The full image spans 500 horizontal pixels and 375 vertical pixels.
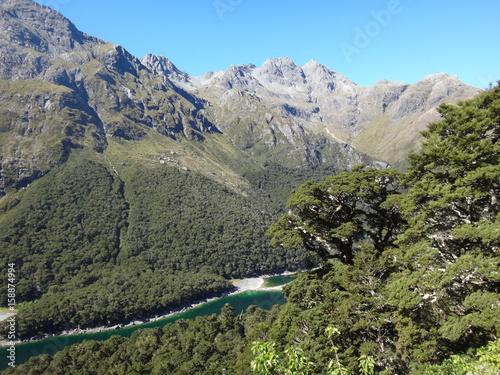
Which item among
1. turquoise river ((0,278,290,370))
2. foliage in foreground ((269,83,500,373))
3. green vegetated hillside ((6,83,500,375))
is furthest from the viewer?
turquoise river ((0,278,290,370))

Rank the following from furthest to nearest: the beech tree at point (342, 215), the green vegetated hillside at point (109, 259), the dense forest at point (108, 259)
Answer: the green vegetated hillside at point (109, 259) < the dense forest at point (108, 259) < the beech tree at point (342, 215)

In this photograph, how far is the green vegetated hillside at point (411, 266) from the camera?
602 inches

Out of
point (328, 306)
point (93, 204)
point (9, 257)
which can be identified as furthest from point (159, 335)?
point (93, 204)

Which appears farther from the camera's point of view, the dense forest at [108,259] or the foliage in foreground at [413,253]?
the dense forest at [108,259]

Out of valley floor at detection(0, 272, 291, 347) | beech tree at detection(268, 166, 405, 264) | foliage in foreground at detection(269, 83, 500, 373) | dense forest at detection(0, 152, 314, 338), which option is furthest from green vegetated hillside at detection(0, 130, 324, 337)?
foliage in foreground at detection(269, 83, 500, 373)

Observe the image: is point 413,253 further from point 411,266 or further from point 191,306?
point 191,306

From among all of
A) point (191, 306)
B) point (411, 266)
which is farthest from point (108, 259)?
point (411, 266)

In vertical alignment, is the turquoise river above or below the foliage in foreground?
below

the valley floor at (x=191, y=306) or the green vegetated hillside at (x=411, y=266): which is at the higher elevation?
the green vegetated hillside at (x=411, y=266)

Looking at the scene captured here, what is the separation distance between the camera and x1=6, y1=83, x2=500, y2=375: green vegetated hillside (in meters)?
15.3

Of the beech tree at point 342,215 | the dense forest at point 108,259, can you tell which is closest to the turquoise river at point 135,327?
the dense forest at point 108,259

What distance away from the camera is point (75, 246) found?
6388 inches

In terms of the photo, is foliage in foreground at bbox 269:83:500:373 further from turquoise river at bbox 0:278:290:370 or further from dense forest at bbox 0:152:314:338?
dense forest at bbox 0:152:314:338

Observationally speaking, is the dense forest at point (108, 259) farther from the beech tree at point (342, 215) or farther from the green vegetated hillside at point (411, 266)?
the green vegetated hillside at point (411, 266)
